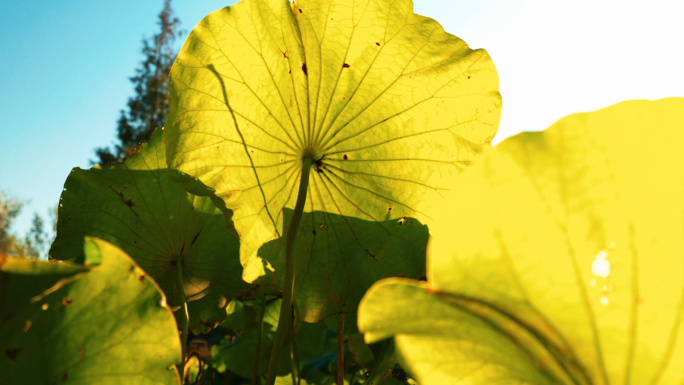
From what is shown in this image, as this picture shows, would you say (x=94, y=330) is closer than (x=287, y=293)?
Yes

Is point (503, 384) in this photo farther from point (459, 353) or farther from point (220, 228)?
point (220, 228)

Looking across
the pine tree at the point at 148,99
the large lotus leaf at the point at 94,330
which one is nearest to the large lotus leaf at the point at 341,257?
the large lotus leaf at the point at 94,330

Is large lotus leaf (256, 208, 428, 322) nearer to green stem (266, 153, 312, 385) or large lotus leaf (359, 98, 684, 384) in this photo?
green stem (266, 153, 312, 385)

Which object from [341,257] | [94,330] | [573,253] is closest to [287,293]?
[341,257]

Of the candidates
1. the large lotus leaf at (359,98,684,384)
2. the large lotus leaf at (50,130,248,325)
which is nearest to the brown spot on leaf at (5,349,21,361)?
the large lotus leaf at (359,98,684,384)

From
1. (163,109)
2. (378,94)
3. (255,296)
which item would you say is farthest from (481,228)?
(163,109)

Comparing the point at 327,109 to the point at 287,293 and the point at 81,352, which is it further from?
the point at 81,352
